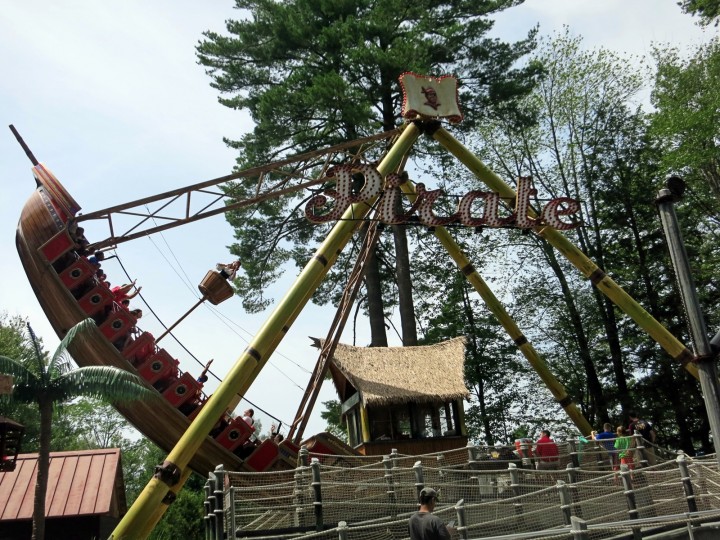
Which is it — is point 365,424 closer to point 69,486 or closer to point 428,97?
point 69,486

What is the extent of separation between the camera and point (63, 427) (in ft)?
169

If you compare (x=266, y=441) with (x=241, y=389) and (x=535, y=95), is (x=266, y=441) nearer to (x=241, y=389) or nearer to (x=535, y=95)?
(x=241, y=389)

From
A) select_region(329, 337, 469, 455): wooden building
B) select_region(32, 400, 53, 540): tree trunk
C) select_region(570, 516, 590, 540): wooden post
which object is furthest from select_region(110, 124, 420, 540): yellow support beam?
select_region(570, 516, 590, 540): wooden post

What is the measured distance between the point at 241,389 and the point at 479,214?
7.72 meters

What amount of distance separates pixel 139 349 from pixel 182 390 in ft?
4.38

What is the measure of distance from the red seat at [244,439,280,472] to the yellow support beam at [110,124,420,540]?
175 centimetres

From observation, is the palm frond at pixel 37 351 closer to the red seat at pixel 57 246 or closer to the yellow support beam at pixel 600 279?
the red seat at pixel 57 246

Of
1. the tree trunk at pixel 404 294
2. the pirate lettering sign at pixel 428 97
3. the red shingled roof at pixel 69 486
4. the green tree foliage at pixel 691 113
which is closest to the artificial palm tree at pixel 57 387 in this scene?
the red shingled roof at pixel 69 486

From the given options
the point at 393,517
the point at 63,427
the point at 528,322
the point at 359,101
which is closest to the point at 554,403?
the point at 528,322

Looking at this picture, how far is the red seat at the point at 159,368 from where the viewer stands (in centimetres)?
1677

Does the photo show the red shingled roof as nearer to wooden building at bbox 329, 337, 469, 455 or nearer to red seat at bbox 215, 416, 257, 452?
red seat at bbox 215, 416, 257, 452

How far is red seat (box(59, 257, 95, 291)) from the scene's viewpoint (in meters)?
16.6

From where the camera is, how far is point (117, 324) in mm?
16828

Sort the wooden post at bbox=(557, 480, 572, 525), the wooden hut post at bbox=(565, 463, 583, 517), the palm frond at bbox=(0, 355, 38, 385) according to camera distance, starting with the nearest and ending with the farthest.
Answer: the wooden post at bbox=(557, 480, 572, 525) < the wooden hut post at bbox=(565, 463, 583, 517) < the palm frond at bbox=(0, 355, 38, 385)
